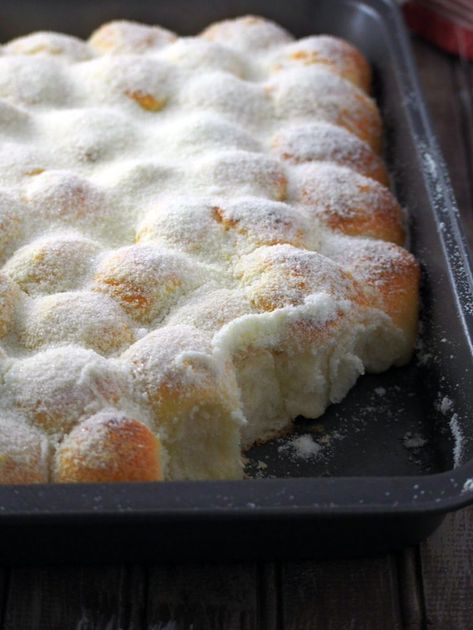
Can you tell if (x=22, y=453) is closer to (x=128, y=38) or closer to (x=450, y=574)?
(x=450, y=574)

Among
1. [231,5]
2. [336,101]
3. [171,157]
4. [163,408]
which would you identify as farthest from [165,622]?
[231,5]

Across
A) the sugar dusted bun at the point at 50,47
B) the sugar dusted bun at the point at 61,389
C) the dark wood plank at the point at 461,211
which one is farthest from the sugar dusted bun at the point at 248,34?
the sugar dusted bun at the point at 61,389

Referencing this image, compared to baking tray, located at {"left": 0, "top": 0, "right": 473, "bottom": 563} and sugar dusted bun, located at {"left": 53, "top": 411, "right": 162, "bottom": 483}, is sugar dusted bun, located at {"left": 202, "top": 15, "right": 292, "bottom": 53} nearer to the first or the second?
baking tray, located at {"left": 0, "top": 0, "right": 473, "bottom": 563}

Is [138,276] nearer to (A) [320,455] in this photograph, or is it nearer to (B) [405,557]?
(A) [320,455]

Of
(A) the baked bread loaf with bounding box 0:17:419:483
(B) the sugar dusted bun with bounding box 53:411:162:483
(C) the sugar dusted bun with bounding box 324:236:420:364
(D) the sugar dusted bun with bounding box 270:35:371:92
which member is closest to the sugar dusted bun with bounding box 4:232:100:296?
(A) the baked bread loaf with bounding box 0:17:419:483

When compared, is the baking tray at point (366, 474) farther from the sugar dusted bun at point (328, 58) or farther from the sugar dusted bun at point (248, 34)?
the sugar dusted bun at point (248, 34)

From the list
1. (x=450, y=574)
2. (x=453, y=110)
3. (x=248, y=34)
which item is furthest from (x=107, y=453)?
(x=453, y=110)
